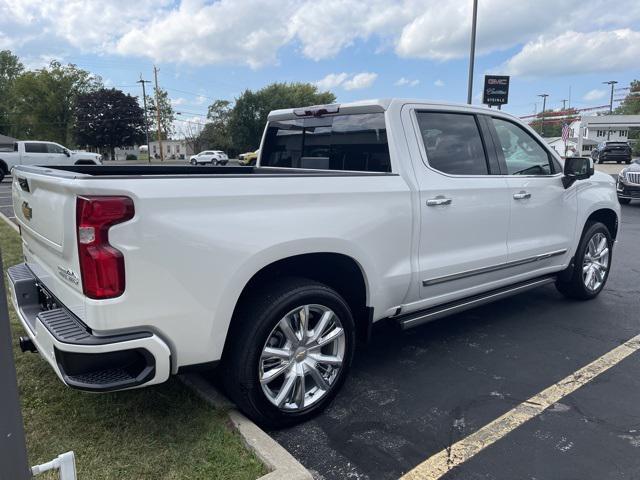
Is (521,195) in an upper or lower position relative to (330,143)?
lower

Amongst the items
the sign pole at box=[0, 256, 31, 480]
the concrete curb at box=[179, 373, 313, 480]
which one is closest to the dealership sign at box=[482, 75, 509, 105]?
the concrete curb at box=[179, 373, 313, 480]

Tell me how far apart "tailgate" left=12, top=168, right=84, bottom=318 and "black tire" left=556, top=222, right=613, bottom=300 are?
448 cm

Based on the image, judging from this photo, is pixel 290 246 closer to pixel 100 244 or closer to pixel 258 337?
pixel 258 337

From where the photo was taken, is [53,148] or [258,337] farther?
[53,148]

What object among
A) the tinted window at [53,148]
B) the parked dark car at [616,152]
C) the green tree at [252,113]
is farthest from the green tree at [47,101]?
the parked dark car at [616,152]

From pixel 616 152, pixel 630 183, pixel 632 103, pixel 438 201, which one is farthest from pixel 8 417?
pixel 632 103

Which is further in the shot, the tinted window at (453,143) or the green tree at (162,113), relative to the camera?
the green tree at (162,113)

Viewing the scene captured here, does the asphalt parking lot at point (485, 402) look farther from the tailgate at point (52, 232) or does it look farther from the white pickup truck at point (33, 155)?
the white pickup truck at point (33, 155)

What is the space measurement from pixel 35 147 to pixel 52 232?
902 inches

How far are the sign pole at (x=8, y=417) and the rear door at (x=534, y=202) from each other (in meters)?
3.55

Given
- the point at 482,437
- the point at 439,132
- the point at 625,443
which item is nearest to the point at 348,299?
the point at 482,437

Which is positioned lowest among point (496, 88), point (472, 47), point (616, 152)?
point (616, 152)

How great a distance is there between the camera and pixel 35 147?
73.0 ft

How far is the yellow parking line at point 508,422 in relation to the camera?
2.63 metres
